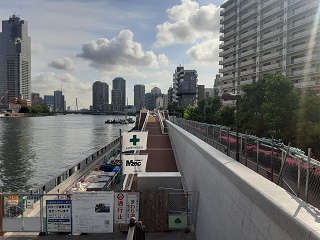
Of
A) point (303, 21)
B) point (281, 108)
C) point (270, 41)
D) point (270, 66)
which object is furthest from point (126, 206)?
point (270, 41)

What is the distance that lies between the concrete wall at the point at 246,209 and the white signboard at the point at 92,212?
392 centimetres

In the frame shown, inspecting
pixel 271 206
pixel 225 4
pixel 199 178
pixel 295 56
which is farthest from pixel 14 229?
pixel 225 4

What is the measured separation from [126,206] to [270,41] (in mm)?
85088

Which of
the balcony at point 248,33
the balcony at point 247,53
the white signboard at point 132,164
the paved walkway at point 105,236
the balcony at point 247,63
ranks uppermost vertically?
the balcony at point 248,33

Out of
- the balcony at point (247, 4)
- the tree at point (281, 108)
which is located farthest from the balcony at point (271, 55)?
the tree at point (281, 108)

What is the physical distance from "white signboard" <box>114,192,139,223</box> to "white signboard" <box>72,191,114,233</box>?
0.85 feet

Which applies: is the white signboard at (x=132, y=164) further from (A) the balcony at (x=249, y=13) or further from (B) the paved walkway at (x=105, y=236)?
(A) the balcony at (x=249, y=13)

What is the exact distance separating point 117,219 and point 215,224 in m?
5.62

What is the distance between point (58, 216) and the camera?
14.1 m

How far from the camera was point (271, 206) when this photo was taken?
5.40 metres

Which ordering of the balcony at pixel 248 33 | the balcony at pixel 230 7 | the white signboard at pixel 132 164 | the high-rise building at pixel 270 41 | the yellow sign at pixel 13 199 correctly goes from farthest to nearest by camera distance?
the balcony at pixel 230 7, the balcony at pixel 248 33, the high-rise building at pixel 270 41, the white signboard at pixel 132 164, the yellow sign at pixel 13 199

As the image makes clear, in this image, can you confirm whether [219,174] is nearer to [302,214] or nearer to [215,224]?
[215,224]

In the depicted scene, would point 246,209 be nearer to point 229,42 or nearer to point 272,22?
point 272,22

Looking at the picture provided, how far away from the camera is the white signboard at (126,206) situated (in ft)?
45.3
